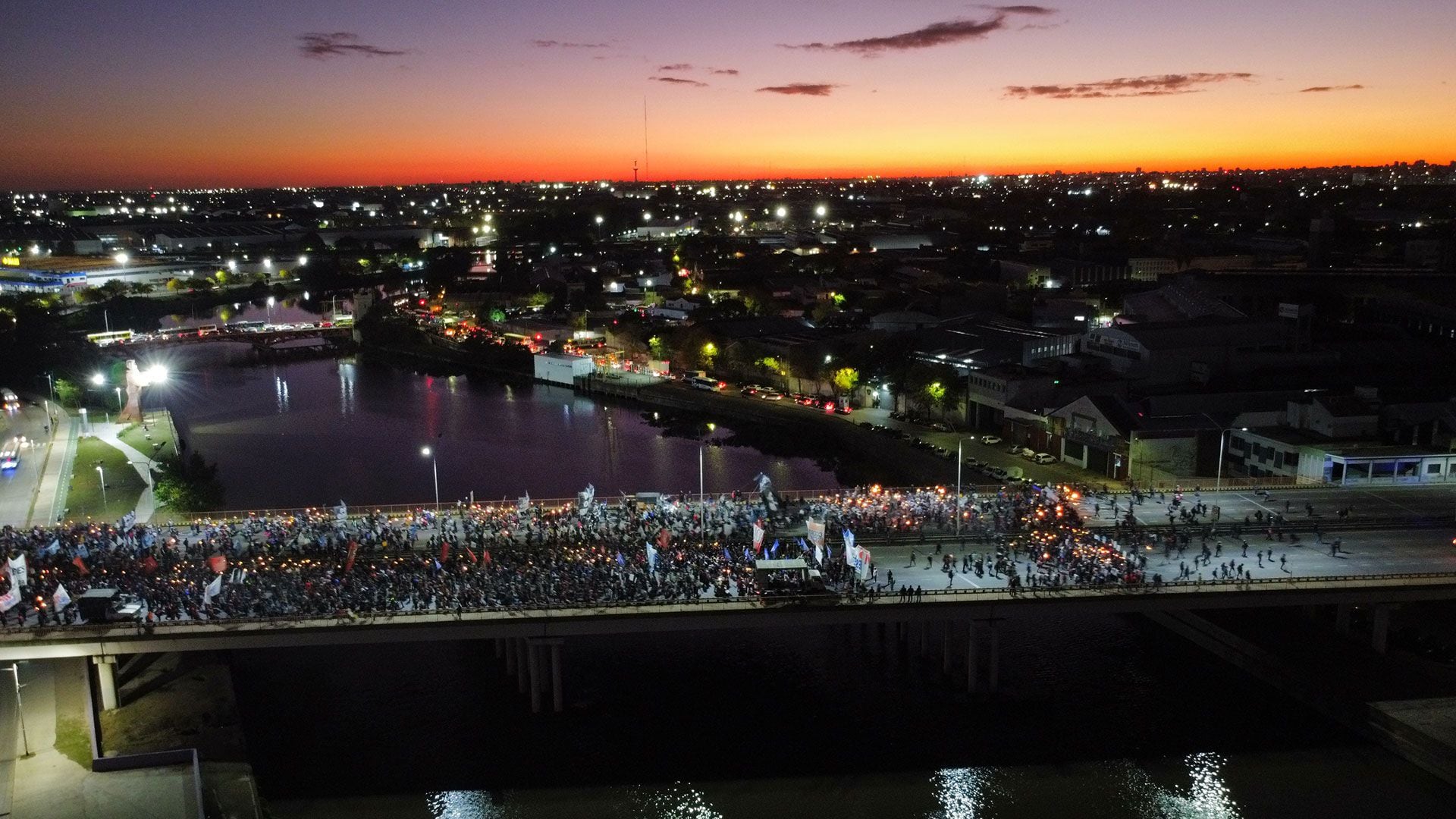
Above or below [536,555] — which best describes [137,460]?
below

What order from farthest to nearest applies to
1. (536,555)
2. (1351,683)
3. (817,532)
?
(536,555) → (817,532) → (1351,683)

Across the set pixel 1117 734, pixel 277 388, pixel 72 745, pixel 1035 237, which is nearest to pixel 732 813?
pixel 1117 734

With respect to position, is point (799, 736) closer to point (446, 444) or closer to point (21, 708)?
point (21, 708)

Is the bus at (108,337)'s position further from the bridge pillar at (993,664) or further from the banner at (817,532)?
the bridge pillar at (993,664)

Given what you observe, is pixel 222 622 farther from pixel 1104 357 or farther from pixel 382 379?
pixel 382 379

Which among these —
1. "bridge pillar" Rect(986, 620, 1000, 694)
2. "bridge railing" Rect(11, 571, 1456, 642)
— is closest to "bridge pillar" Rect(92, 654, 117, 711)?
"bridge railing" Rect(11, 571, 1456, 642)

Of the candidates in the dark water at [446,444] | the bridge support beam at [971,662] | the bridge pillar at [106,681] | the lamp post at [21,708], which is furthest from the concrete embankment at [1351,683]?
the lamp post at [21,708]

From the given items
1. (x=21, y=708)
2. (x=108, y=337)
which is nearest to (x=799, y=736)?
(x=21, y=708)
